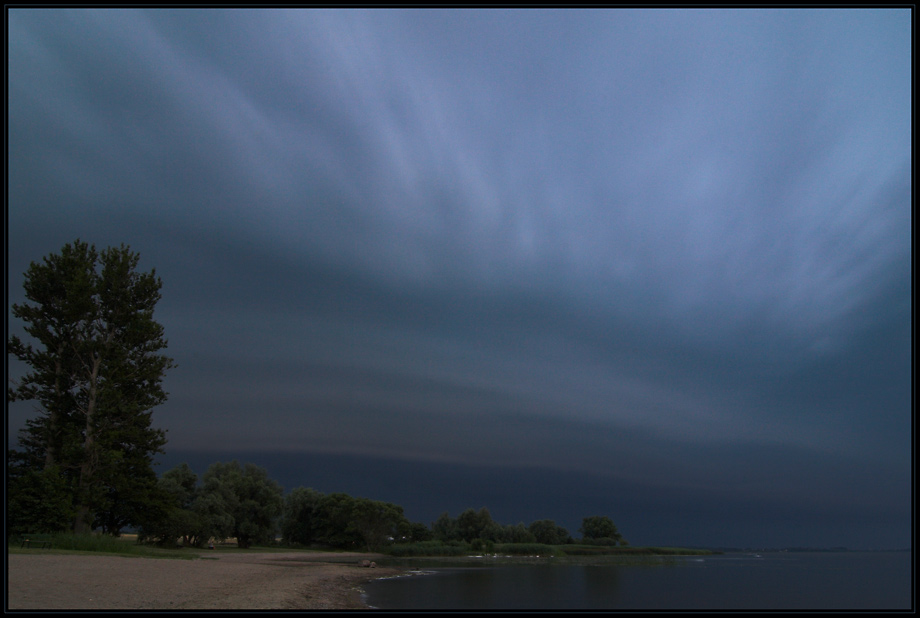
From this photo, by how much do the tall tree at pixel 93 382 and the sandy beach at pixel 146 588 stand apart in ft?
37.2

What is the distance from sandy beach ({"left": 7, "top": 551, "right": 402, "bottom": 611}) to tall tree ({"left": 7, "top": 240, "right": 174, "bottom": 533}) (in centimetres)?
1133

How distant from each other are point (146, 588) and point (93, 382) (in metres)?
23.2

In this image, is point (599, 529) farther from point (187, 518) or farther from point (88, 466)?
point (88, 466)

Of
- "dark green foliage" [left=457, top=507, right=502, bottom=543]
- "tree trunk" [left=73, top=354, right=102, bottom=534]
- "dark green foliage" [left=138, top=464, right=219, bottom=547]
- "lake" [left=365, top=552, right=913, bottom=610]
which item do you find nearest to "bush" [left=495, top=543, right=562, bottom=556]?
"dark green foliage" [left=457, top=507, right=502, bottom=543]

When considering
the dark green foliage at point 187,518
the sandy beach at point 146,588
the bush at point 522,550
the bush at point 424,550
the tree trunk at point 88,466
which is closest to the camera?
the sandy beach at point 146,588

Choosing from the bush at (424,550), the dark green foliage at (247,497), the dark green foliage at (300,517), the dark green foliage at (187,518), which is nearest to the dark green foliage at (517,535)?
the bush at (424,550)

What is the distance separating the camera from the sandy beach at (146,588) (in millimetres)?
14289

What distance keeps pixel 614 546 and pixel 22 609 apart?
112 metres

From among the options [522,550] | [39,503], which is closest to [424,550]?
[522,550]

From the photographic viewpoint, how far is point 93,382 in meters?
35.8

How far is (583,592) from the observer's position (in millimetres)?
36500

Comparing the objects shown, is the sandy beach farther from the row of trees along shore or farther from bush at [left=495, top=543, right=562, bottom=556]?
bush at [left=495, top=543, right=562, bottom=556]

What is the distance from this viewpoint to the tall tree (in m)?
34.3

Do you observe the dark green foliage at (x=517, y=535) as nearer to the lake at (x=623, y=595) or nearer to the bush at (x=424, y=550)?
the bush at (x=424, y=550)
